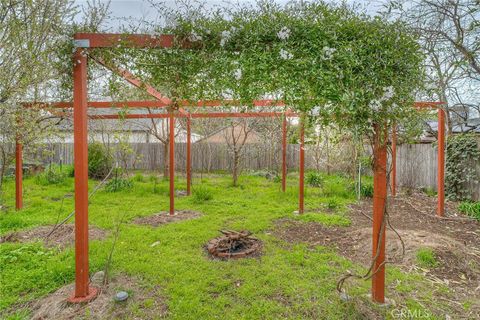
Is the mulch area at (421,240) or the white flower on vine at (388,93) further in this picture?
the mulch area at (421,240)

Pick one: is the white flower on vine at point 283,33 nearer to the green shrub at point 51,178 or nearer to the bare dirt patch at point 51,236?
the bare dirt patch at point 51,236

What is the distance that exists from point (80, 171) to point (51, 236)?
211 centimetres

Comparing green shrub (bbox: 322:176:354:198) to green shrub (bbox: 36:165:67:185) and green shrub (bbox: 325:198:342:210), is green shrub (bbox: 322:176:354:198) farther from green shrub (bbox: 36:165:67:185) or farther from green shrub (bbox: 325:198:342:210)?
green shrub (bbox: 36:165:67:185)

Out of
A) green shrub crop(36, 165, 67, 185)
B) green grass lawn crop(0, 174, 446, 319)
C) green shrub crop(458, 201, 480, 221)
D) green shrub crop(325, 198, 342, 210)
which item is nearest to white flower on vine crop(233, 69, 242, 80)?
green grass lawn crop(0, 174, 446, 319)

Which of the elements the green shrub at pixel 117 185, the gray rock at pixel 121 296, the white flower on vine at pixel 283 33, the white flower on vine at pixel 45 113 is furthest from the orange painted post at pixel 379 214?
the green shrub at pixel 117 185

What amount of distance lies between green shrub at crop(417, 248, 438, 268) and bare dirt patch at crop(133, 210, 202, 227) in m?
3.14

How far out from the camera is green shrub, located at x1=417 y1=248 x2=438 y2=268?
2986 mm

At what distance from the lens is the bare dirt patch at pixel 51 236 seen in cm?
354

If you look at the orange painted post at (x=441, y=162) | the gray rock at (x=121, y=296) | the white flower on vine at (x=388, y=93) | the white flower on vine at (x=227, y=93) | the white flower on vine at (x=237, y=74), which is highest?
the white flower on vine at (x=237, y=74)

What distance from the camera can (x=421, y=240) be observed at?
3.50 m

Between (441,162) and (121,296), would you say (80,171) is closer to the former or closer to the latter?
(121,296)

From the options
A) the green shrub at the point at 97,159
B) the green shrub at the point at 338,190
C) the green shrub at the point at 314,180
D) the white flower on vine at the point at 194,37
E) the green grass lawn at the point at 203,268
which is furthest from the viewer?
the green shrub at the point at 97,159

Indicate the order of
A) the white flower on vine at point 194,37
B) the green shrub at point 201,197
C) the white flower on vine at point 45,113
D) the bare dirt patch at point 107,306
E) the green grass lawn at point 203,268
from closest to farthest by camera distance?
the white flower on vine at point 194,37, the bare dirt patch at point 107,306, the green grass lawn at point 203,268, the white flower on vine at point 45,113, the green shrub at point 201,197

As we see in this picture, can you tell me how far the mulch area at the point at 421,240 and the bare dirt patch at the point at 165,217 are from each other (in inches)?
58.9
